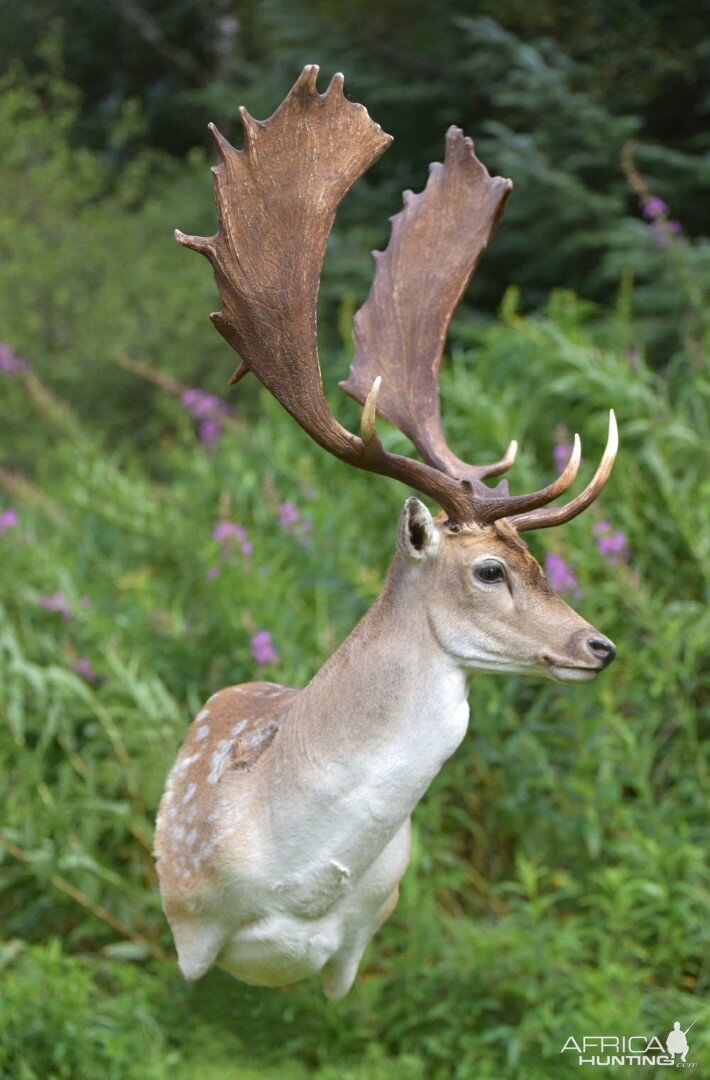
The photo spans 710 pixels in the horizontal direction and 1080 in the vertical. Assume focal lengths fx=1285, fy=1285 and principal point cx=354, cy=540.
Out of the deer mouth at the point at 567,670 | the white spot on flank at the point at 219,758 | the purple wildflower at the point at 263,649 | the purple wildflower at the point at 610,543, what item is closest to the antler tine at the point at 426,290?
the deer mouth at the point at 567,670

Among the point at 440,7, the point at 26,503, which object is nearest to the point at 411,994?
the point at 26,503

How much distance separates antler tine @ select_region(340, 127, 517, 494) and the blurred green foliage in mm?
1198

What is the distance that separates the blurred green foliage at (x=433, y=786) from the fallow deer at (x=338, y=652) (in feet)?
3.36

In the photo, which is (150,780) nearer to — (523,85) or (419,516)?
(419,516)

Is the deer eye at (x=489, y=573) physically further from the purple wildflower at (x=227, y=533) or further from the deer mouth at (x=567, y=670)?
the purple wildflower at (x=227, y=533)

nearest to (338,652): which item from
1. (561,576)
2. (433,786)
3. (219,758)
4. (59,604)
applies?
(219,758)

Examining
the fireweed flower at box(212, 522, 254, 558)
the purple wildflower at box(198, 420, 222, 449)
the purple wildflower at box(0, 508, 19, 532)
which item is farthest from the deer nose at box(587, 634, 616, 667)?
the purple wildflower at box(198, 420, 222, 449)

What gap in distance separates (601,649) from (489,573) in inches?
6.7

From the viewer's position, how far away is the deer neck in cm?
160

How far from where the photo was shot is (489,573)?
1.61 meters

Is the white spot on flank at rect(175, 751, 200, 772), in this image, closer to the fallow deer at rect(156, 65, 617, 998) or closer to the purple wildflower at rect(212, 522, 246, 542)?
the fallow deer at rect(156, 65, 617, 998)

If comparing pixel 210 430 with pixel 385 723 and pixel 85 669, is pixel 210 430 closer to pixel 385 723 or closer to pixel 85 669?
pixel 85 669

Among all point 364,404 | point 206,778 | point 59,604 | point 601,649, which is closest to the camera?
point 601,649

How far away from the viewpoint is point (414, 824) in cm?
329
